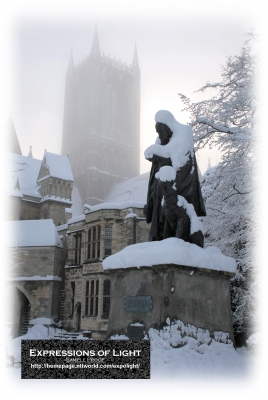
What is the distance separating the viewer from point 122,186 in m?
55.9

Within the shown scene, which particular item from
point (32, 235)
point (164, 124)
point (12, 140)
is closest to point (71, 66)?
point (12, 140)

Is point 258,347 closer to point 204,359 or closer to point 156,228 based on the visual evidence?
point 204,359

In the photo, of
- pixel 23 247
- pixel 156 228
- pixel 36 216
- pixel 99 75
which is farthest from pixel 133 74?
pixel 156 228

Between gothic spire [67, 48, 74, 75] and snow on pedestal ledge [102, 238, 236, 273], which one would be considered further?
gothic spire [67, 48, 74, 75]

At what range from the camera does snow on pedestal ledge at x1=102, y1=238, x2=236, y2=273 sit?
16.9 ft

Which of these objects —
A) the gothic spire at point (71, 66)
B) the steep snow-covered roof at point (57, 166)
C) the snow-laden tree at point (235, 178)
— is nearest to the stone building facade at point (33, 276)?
the steep snow-covered roof at point (57, 166)

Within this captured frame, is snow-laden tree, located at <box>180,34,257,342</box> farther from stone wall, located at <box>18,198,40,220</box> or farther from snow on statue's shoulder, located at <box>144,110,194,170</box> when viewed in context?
stone wall, located at <box>18,198,40,220</box>

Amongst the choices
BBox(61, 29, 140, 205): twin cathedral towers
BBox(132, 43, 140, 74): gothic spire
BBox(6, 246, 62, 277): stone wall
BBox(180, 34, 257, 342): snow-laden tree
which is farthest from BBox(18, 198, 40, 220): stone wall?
BBox(132, 43, 140, 74): gothic spire

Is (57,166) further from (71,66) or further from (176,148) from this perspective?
(71,66)

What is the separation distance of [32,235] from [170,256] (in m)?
26.0

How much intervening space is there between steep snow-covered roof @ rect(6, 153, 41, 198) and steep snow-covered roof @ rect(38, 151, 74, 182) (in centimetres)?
234

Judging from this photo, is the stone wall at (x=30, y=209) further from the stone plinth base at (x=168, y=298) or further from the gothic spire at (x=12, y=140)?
the stone plinth base at (x=168, y=298)

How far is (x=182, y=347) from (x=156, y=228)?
1.72 metres

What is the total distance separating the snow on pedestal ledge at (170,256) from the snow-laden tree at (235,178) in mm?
5406
